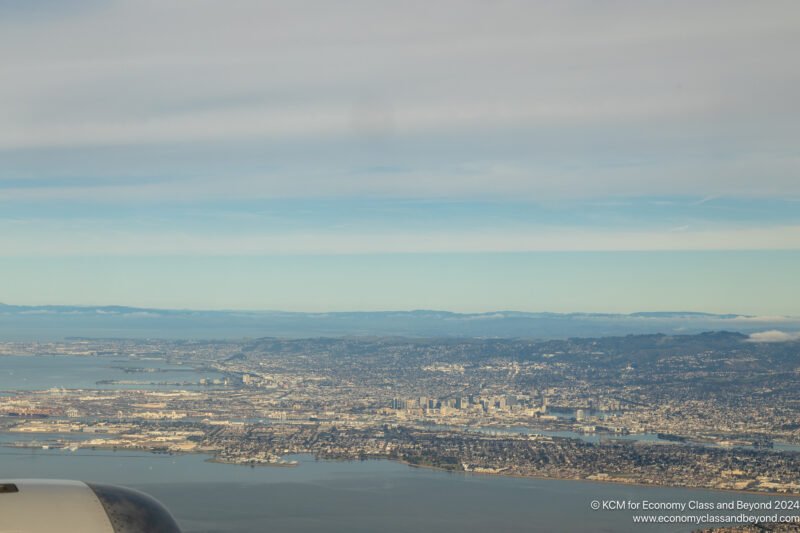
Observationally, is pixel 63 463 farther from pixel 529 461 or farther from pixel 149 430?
pixel 529 461

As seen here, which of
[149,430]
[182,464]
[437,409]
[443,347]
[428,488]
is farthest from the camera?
[443,347]

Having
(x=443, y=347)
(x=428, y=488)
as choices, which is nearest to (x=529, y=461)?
(x=428, y=488)

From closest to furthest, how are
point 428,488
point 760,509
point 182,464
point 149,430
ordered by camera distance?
point 760,509 → point 428,488 → point 182,464 → point 149,430

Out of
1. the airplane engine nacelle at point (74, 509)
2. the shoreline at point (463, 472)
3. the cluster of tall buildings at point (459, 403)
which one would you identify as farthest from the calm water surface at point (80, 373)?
the airplane engine nacelle at point (74, 509)

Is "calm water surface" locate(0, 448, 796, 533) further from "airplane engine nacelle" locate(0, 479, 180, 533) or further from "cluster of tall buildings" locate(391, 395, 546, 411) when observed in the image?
"airplane engine nacelle" locate(0, 479, 180, 533)

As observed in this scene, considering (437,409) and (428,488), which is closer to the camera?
(428,488)

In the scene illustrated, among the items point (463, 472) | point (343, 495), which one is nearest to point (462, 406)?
point (463, 472)

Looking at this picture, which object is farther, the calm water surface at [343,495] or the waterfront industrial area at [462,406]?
the waterfront industrial area at [462,406]

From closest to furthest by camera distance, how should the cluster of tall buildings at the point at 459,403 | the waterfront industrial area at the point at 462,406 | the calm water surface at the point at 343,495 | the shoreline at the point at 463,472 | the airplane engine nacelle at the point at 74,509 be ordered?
the airplane engine nacelle at the point at 74,509
the calm water surface at the point at 343,495
the shoreline at the point at 463,472
the waterfront industrial area at the point at 462,406
the cluster of tall buildings at the point at 459,403

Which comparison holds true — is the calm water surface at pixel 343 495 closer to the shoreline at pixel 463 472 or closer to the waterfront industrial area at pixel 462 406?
the shoreline at pixel 463 472
